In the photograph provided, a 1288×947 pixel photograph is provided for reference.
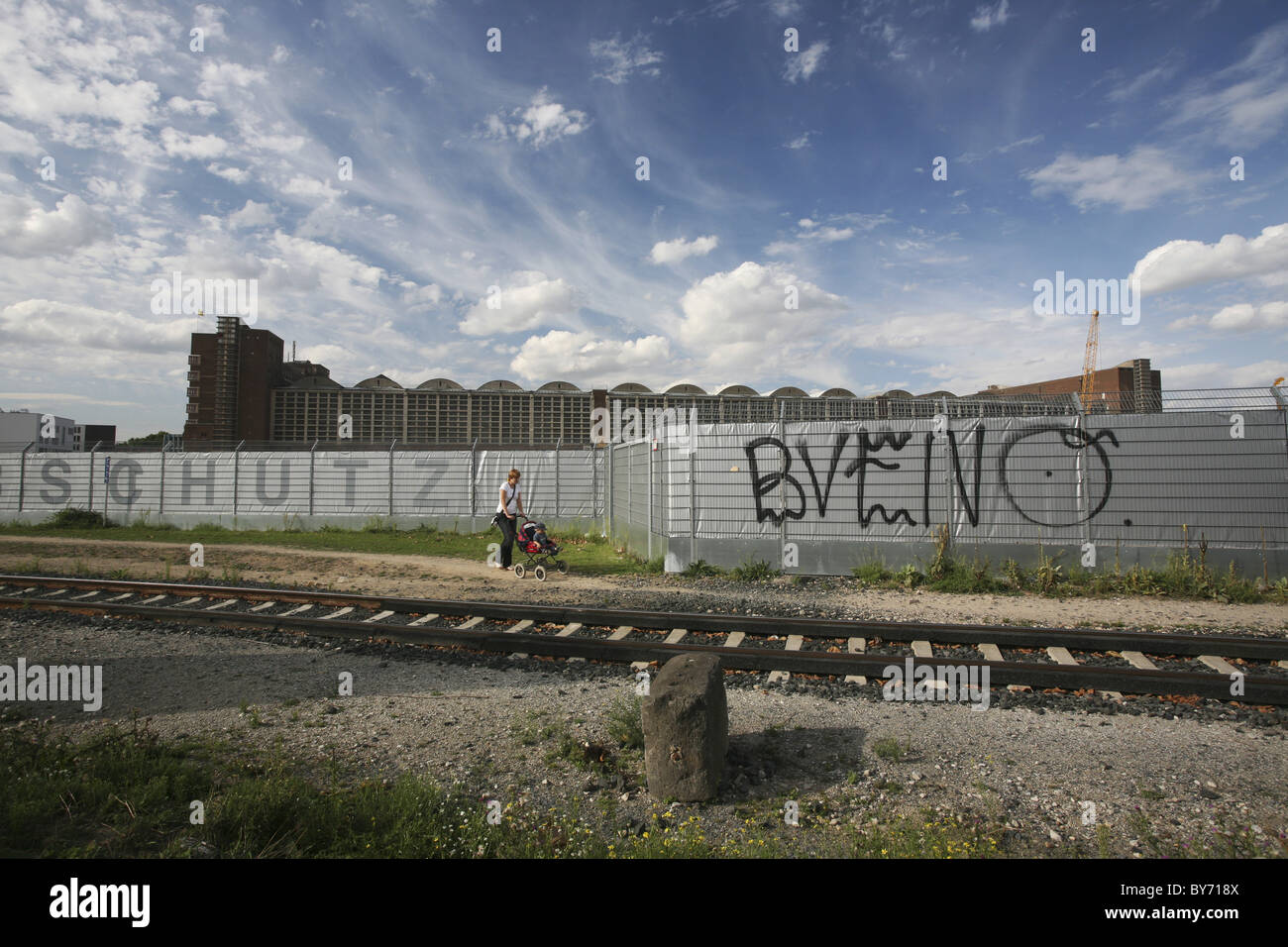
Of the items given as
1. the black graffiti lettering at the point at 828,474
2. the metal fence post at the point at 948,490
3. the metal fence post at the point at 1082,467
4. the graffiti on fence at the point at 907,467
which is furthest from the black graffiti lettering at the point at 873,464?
the metal fence post at the point at 1082,467

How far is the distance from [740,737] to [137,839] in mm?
3616

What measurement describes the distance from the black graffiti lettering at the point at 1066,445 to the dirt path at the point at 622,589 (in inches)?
68.4

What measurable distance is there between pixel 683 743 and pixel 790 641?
3508 millimetres

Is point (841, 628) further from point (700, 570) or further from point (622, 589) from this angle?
point (700, 570)

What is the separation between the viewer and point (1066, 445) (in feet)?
36.0

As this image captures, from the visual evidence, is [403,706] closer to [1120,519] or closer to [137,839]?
[137,839]

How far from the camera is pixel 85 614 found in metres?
9.05

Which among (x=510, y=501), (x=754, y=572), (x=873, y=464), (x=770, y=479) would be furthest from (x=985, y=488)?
(x=510, y=501)

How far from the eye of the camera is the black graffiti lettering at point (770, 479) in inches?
469

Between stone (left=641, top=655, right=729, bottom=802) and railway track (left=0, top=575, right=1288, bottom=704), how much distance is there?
7.50ft

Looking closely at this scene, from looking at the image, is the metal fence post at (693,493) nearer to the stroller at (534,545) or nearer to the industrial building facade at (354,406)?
the stroller at (534,545)

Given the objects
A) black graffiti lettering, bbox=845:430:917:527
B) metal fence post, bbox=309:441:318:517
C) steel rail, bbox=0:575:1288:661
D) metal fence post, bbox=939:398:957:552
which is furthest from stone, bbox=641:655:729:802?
metal fence post, bbox=309:441:318:517

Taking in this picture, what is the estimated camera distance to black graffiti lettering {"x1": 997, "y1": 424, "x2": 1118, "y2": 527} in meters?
10.8
